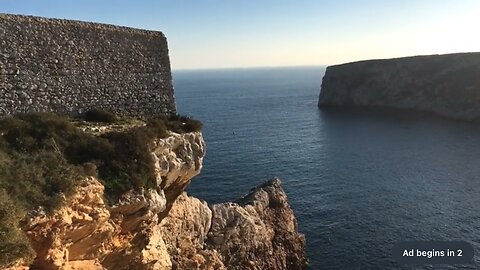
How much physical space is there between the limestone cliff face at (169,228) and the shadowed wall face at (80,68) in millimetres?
3832

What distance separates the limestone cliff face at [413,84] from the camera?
351 ft

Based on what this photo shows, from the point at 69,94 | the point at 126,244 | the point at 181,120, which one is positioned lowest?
the point at 126,244

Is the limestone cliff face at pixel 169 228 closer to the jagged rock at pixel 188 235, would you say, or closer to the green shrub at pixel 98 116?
the jagged rock at pixel 188 235

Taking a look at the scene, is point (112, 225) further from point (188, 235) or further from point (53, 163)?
point (188, 235)

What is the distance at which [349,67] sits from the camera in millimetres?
140875

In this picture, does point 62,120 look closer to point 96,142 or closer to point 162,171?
point 96,142

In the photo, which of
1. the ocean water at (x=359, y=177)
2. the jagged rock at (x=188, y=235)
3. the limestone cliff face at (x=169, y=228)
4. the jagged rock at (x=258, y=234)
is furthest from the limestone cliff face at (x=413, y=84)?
the jagged rock at (x=188, y=235)

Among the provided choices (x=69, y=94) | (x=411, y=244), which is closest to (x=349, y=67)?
(x=411, y=244)

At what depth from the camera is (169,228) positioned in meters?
26.2

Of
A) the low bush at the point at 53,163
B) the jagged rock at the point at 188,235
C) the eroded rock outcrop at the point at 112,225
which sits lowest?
the jagged rock at the point at 188,235

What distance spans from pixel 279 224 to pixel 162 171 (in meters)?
20.8

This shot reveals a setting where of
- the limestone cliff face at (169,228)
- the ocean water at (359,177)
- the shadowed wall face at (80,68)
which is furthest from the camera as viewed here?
the ocean water at (359,177)

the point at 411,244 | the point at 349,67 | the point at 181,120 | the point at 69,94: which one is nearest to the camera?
the point at 69,94

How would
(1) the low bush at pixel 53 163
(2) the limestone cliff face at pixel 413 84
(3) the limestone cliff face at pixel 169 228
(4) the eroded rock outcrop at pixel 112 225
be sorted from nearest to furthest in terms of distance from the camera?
(1) the low bush at pixel 53 163 < (4) the eroded rock outcrop at pixel 112 225 < (3) the limestone cliff face at pixel 169 228 < (2) the limestone cliff face at pixel 413 84
